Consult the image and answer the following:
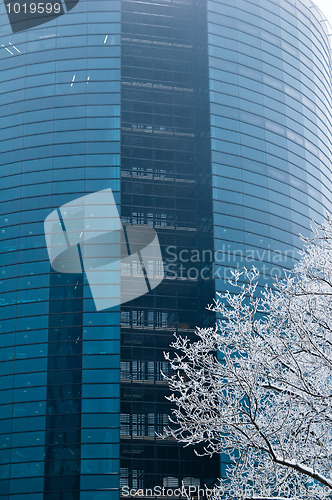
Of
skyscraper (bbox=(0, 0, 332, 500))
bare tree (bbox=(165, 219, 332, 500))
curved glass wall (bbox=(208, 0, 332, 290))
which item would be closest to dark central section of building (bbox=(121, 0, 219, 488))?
skyscraper (bbox=(0, 0, 332, 500))

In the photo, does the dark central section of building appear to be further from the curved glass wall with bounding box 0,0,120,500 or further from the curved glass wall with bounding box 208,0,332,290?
the curved glass wall with bounding box 0,0,120,500

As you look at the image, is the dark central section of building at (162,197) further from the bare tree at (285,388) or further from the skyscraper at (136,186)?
the bare tree at (285,388)

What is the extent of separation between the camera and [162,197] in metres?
64.9

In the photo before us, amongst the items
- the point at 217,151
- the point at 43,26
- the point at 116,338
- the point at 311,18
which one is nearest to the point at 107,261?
the point at 116,338

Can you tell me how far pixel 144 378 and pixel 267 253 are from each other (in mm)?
14057

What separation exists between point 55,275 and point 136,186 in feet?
38.1

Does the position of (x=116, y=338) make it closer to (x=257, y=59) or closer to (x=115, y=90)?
(x=115, y=90)

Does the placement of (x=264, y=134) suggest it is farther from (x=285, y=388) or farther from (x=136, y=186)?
(x=285, y=388)

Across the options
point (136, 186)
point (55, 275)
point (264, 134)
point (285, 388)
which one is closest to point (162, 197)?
point (136, 186)

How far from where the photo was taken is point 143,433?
186 ft

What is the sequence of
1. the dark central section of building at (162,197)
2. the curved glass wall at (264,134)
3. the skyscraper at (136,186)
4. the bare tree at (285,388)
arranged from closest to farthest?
the bare tree at (285,388), the skyscraper at (136,186), the dark central section of building at (162,197), the curved glass wall at (264,134)

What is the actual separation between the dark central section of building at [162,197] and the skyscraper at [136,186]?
0.14 m

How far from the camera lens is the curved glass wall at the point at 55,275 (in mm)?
52625

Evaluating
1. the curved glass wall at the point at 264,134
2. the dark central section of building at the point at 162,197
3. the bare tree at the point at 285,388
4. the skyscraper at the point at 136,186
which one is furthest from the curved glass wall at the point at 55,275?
the bare tree at the point at 285,388
